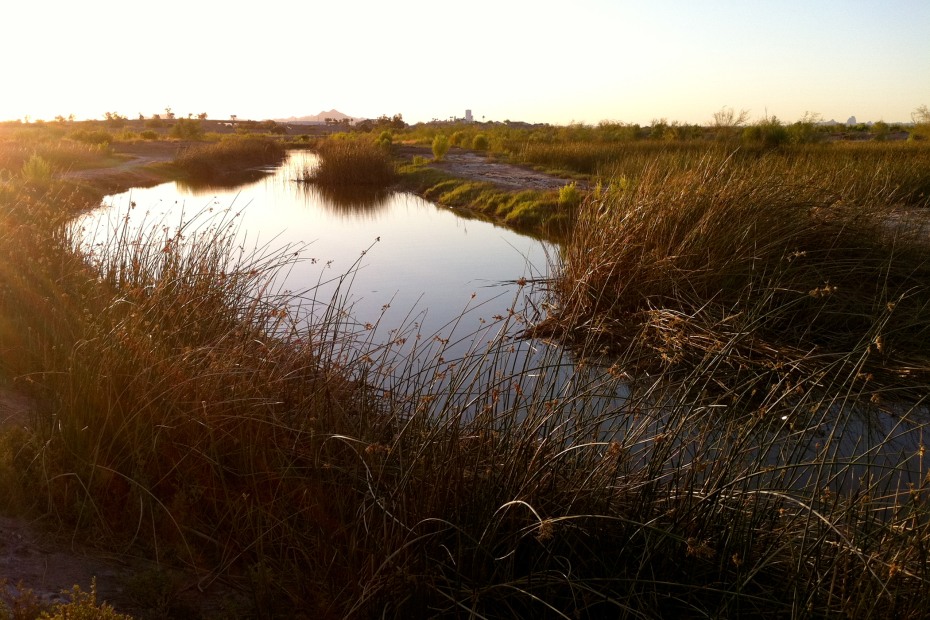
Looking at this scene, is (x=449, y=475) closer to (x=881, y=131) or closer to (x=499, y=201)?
(x=499, y=201)

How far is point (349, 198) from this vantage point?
47.0ft

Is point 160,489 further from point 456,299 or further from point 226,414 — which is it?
point 456,299

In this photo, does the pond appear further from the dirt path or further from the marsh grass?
the dirt path

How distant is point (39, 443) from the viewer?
248cm

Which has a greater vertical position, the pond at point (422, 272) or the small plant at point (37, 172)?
the small plant at point (37, 172)

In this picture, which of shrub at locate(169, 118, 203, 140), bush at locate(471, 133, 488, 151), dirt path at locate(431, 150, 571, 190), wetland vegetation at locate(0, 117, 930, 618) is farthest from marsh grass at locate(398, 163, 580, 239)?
shrub at locate(169, 118, 203, 140)

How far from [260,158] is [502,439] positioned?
69.3 ft

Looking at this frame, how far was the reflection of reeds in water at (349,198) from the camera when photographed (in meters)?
12.6

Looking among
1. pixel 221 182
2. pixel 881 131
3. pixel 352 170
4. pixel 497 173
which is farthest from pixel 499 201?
pixel 881 131

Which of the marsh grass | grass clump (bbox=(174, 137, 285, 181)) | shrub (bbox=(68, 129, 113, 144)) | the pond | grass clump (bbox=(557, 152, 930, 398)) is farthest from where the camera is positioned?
shrub (bbox=(68, 129, 113, 144))

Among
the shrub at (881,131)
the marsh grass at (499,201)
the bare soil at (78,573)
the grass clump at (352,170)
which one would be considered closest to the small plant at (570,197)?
the marsh grass at (499,201)

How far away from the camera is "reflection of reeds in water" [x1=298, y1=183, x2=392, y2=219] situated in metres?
12.6

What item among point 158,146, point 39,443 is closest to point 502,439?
point 39,443

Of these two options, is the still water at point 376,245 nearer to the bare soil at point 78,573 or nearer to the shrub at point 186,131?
the bare soil at point 78,573
